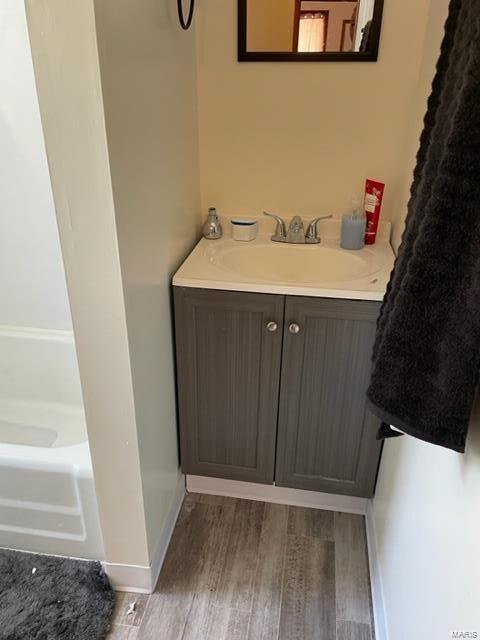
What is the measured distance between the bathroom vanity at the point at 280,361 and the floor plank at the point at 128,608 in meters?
0.43

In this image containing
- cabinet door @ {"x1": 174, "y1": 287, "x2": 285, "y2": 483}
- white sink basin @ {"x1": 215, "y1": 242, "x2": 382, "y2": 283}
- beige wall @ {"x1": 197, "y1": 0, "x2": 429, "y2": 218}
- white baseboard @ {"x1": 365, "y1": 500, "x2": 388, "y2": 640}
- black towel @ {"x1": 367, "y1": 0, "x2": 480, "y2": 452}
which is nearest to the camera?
black towel @ {"x1": 367, "y1": 0, "x2": 480, "y2": 452}

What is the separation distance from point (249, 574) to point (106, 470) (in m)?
0.61

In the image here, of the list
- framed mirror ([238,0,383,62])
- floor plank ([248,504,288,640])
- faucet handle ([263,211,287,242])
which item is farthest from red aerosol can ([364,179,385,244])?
floor plank ([248,504,288,640])

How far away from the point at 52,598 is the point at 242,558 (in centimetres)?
59

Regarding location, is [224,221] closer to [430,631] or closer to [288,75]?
[288,75]

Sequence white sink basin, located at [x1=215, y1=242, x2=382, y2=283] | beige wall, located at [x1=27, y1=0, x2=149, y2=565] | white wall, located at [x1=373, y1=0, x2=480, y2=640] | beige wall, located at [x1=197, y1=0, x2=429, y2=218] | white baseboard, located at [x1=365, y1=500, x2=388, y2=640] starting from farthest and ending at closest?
white sink basin, located at [x1=215, y1=242, x2=382, y2=283] < beige wall, located at [x1=197, y1=0, x2=429, y2=218] < white baseboard, located at [x1=365, y1=500, x2=388, y2=640] < beige wall, located at [x1=27, y1=0, x2=149, y2=565] < white wall, located at [x1=373, y1=0, x2=480, y2=640]

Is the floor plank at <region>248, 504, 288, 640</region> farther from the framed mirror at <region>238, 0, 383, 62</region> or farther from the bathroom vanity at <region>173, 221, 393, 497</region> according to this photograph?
the framed mirror at <region>238, 0, 383, 62</region>

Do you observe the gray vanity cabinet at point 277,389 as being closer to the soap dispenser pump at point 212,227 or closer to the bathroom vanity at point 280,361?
the bathroom vanity at point 280,361

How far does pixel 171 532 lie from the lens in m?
1.70

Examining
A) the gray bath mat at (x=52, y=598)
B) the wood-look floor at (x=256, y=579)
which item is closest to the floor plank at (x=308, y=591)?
the wood-look floor at (x=256, y=579)

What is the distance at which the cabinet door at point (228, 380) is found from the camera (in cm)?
147

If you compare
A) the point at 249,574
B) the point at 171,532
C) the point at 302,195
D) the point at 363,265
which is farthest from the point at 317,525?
the point at 302,195

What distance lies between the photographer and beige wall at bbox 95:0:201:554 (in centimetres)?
100

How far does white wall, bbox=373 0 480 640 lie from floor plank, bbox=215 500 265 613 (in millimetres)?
414
